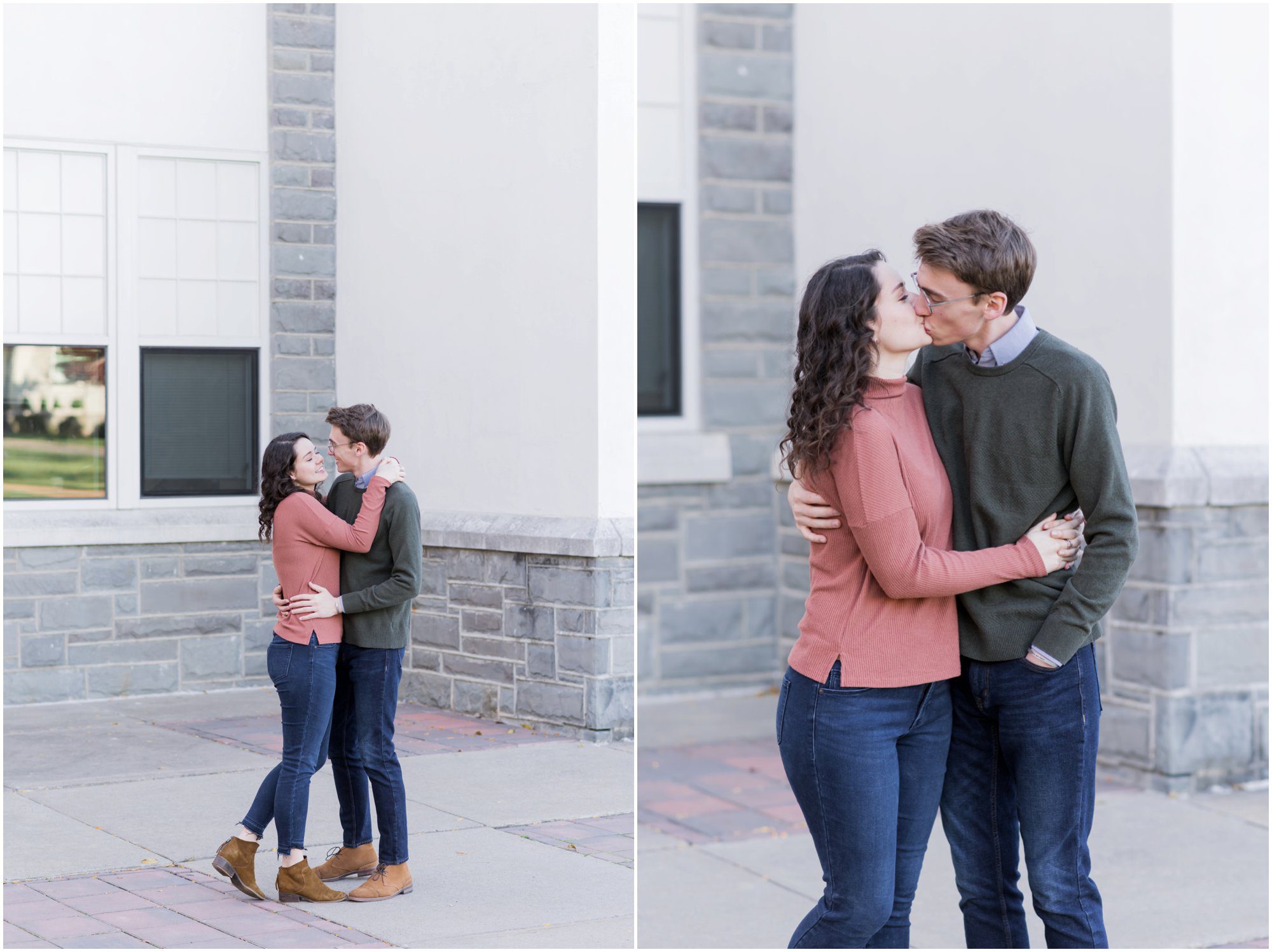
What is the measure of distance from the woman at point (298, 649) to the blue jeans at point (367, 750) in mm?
35

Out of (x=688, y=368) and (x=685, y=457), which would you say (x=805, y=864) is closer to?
(x=685, y=457)

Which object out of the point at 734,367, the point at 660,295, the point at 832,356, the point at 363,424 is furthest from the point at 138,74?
the point at 734,367

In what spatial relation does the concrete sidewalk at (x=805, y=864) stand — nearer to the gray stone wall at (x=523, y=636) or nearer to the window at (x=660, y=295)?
the gray stone wall at (x=523, y=636)

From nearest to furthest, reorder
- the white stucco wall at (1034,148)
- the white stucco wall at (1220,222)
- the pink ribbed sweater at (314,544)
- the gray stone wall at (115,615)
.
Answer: the gray stone wall at (115,615), the pink ribbed sweater at (314,544), the white stucco wall at (1220,222), the white stucco wall at (1034,148)

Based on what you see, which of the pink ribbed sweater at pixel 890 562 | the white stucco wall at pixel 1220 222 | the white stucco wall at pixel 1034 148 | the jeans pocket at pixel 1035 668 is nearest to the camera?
the pink ribbed sweater at pixel 890 562

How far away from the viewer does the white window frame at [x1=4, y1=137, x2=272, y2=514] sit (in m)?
2.84

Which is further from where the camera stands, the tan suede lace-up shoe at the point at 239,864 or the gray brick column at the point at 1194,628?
the gray brick column at the point at 1194,628

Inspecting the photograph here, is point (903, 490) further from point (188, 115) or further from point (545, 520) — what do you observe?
point (188, 115)

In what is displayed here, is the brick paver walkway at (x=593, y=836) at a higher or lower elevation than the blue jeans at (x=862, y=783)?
lower

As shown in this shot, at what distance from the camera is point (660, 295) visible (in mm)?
7090

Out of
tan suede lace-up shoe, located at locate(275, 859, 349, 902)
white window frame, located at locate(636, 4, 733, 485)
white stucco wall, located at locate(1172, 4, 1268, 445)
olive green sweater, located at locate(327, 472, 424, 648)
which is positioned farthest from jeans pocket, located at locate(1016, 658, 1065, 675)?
white window frame, located at locate(636, 4, 733, 485)

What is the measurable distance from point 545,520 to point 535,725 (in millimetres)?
418

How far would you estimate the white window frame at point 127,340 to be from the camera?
9.30 feet

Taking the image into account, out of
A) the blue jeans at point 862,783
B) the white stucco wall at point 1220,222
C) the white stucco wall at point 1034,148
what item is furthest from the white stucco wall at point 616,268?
the white stucco wall at point 1220,222
